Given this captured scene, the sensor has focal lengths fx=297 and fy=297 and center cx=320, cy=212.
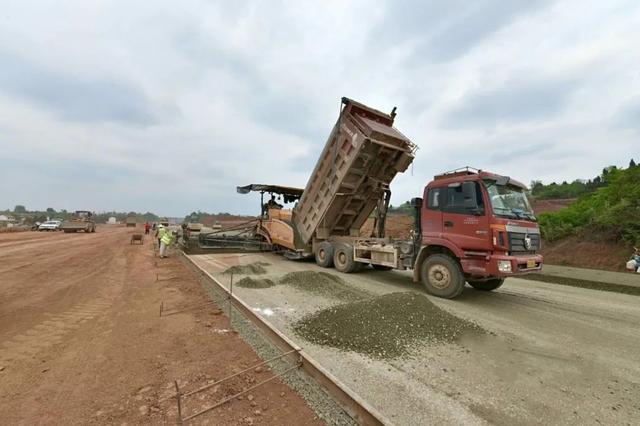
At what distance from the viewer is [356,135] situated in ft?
24.3

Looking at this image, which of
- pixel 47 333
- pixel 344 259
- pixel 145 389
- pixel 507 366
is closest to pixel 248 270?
pixel 344 259

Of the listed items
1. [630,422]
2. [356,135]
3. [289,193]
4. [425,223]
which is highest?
[356,135]

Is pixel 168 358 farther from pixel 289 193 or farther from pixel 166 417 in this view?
pixel 289 193

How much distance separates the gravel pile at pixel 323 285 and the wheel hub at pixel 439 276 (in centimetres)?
133

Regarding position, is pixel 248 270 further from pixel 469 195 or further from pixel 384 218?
pixel 469 195

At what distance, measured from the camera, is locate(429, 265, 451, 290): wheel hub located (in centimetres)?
578

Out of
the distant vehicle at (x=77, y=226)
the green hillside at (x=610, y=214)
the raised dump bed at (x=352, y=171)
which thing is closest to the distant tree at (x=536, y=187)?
the green hillside at (x=610, y=214)

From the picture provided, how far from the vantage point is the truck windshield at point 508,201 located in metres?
5.34

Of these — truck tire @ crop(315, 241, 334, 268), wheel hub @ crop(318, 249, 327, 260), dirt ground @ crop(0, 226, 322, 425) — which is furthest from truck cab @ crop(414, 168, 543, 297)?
dirt ground @ crop(0, 226, 322, 425)

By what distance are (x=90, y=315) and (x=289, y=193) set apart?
25.1 ft

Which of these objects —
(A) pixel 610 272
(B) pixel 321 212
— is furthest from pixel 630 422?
(A) pixel 610 272

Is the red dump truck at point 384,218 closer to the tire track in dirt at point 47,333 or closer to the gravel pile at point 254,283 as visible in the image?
the gravel pile at point 254,283

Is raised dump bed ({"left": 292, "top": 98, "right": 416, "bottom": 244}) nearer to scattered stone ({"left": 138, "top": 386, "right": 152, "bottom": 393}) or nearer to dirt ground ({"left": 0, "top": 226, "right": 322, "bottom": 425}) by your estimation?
dirt ground ({"left": 0, "top": 226, "right": 322, "bottom": 425})

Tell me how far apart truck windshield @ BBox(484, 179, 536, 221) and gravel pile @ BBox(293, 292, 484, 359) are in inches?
86.0
